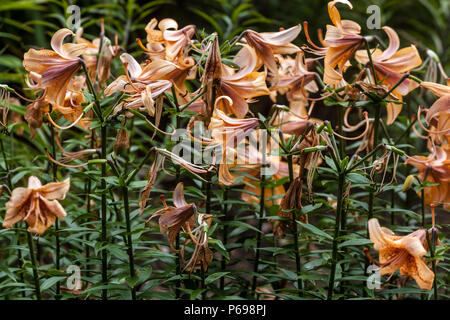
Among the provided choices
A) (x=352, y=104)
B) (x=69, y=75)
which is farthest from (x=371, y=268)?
(x=69, y=75)

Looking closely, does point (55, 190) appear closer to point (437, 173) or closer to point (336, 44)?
point (336, 44)

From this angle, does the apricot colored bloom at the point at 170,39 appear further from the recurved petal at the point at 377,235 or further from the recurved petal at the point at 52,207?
the recurved petal at the point at 377,235

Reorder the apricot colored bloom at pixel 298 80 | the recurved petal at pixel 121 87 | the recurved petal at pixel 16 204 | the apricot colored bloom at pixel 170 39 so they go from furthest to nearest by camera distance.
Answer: the apricot colored bloom at pixel 298 80
the apricot colored bloom at pixel 170 39
the recurved petal at pixel 121 87
the recurved petal at pixel 16 204

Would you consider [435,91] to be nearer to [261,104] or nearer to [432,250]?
[432,250]

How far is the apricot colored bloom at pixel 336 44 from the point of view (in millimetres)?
921

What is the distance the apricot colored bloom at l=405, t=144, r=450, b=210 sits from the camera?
3.32ft

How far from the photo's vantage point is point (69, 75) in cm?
89

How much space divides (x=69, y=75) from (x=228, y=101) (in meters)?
0.28

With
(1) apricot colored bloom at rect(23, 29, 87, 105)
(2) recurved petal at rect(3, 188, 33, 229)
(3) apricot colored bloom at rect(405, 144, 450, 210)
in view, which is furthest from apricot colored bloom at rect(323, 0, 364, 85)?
(2) recurved petal at rect(3, 188, 33, 229)

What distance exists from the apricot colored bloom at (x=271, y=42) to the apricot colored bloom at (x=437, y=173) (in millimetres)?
320

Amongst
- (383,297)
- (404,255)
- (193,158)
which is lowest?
(383,297)

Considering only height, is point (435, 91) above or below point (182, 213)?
above

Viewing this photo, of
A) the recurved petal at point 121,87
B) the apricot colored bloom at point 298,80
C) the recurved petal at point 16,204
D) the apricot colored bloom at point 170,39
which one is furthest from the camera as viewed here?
the apricot colored bloom at point 298,80

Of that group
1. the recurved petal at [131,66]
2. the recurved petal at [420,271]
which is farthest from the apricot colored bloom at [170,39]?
the recurved petal at [420,271]
